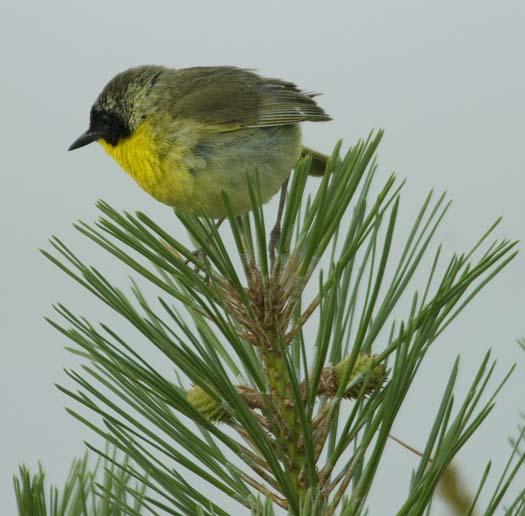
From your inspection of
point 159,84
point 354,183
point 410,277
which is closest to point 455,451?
point 410,277

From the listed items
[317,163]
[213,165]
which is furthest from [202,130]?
[317,163]

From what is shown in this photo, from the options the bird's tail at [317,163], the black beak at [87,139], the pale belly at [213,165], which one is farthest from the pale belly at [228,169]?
the black beak at [87,139]

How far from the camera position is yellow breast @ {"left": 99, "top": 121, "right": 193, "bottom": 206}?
10.4 ft

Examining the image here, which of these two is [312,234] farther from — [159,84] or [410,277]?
[159,84]

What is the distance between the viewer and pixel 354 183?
130 cm

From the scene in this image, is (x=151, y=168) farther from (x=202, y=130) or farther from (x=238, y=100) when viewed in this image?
(x=238, y=100)

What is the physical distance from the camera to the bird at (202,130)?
3.21 meters

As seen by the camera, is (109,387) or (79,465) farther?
(79,465)

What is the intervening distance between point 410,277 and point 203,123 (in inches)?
88.2

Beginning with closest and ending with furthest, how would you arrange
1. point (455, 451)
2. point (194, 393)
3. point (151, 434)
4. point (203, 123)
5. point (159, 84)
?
point (455, 451) < point (151, 434) < point (194, 393) < point (203, 123) < point (159, 84)

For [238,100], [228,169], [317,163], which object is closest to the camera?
[228,169]

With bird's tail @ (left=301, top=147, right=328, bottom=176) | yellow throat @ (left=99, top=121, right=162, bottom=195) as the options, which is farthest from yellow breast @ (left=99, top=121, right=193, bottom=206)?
bird's tail @ (left=301, top=147, right=328, bottom=176)

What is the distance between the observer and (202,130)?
3.42 meters

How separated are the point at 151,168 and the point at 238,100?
0.63 meters
